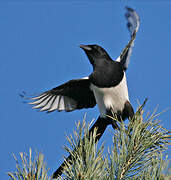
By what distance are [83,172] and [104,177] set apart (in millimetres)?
92

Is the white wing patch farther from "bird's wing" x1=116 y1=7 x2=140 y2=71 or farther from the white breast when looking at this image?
"bird's wing" x1=116 y1=7 x2=140 y2=71

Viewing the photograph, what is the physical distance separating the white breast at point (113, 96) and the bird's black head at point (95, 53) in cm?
31

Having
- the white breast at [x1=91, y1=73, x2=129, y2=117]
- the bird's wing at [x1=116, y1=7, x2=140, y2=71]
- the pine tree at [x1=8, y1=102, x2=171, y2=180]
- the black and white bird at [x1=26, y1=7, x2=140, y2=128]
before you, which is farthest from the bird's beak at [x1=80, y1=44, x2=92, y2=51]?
the pine tree at [x1=8, y1=102, x2=171, y2=180]

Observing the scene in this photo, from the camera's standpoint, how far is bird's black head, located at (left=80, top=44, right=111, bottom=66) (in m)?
3.06

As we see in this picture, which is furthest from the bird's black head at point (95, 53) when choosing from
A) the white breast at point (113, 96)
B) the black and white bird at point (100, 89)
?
the white breast at point (113, 96)

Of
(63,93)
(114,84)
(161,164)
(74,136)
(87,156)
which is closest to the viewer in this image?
(161,164)

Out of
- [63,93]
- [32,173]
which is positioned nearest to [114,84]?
[63,93]

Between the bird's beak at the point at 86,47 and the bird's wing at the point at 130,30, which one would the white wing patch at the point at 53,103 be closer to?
the bird's beak at the point at 86,47

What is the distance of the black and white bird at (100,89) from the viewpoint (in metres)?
2.85

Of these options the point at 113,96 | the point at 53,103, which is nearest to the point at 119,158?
the point at 113,96

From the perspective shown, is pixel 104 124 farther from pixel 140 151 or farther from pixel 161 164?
pixel 161 164

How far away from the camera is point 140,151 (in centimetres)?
149

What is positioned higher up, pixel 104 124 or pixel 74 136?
pixel 104 124

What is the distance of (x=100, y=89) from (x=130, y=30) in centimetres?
72
